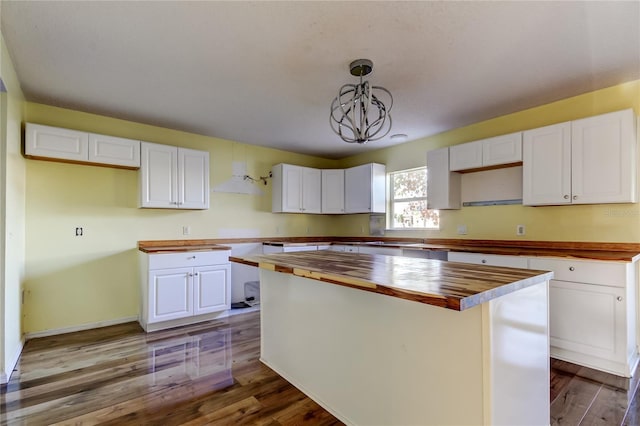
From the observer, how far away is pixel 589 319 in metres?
2.44

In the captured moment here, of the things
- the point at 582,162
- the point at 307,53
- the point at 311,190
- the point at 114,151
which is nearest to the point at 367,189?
the point at 311,190

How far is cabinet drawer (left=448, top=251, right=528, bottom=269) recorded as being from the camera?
2.79 m

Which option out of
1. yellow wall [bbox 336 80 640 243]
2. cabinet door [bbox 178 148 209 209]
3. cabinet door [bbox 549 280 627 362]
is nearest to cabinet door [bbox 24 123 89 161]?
cabinet door [bbox 178 148 209 209]

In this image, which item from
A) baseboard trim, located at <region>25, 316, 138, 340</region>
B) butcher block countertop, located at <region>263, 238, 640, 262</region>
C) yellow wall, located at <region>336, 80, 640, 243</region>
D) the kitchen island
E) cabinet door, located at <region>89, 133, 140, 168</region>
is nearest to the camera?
the kitchen island

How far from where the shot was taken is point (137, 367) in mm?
2492

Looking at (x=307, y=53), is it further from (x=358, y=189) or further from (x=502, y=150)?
(x=358, y=189)

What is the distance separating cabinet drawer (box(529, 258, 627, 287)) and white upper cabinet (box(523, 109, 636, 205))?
588mm

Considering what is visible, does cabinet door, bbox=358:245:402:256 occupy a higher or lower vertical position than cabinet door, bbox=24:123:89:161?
lower

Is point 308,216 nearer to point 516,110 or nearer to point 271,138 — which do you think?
point 271,138

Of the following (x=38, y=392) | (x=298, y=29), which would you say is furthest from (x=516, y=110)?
(x=38, y=392)

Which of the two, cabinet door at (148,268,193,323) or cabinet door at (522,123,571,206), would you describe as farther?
cabinet door at (148,268,193,323)

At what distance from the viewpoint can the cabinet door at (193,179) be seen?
12.2 feet

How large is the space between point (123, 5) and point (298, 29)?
972 mm

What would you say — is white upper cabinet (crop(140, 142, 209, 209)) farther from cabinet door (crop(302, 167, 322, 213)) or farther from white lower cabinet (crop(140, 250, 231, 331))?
cabinet door (crop(302, 167, 322, 213))
